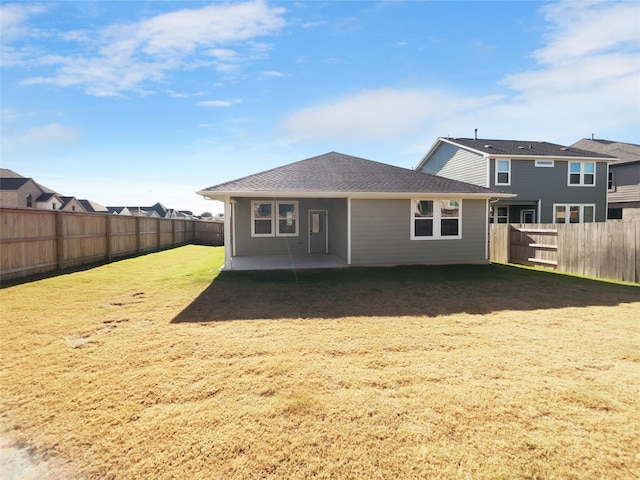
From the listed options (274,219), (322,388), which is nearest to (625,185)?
(274,219)

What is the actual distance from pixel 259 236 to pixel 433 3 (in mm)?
9996

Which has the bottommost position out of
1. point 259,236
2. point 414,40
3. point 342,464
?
point 342,464

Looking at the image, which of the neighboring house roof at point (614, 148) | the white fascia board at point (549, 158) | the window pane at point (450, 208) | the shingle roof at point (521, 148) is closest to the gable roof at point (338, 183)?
the window pane at point (450, 208)

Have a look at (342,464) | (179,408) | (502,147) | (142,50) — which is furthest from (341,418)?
(502,147)

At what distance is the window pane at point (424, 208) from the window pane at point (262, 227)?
6167mm

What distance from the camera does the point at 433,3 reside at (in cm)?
931

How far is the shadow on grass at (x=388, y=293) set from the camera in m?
6.21

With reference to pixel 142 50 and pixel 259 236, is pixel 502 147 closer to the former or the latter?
pixel 259 236

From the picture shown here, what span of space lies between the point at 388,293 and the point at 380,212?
428 cm

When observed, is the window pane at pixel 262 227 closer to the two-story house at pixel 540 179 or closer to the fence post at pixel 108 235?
the fence post at pixel 108 235

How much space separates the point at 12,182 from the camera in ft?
117

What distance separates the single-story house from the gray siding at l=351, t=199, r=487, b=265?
3cm

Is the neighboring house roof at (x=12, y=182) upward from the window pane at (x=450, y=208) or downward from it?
upward

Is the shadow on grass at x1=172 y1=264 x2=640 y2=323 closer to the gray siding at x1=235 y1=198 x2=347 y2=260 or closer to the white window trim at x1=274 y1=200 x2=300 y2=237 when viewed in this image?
the gray siding at x1=235 y1=198 x2=347 y2=260
